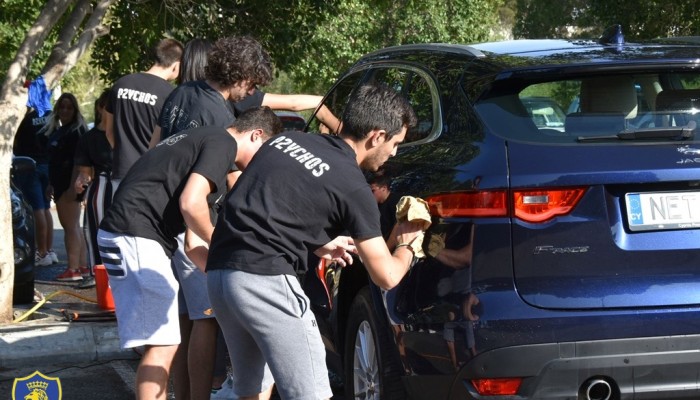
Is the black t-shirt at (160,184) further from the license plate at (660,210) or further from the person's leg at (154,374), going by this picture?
the license plate at (660,210)

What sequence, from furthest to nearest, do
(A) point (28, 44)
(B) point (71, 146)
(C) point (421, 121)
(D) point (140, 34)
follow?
(D) point (140, 34), (B) point (71, 146), (A) point (28, 44), (C) point (421, 121)

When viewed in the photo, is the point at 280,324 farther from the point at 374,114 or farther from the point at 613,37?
the point at 613,37

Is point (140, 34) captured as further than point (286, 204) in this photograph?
Yes

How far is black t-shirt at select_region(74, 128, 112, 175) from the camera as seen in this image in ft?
28.2

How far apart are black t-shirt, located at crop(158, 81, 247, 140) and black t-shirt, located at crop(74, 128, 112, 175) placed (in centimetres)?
331

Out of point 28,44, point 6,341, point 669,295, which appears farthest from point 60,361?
point 669,295

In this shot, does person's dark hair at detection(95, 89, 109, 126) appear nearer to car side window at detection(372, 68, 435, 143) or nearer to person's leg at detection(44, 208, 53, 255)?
person's leg at detection(44, 208, 53, 255)

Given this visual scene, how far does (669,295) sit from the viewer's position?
12.4 feet

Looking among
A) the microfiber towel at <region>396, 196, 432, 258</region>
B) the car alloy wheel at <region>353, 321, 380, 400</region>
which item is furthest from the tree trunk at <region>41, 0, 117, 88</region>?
the microfiber towel at <region>396, 196, 432, 258</region>

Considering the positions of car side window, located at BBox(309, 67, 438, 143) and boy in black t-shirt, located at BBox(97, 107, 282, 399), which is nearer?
boy in black t-shirt, located at BBox(97, 107, 282, 399)

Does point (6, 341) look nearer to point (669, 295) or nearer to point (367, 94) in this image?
point (367, 94)

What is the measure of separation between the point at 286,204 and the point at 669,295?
137cm

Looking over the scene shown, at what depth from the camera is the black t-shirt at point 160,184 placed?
4383mm

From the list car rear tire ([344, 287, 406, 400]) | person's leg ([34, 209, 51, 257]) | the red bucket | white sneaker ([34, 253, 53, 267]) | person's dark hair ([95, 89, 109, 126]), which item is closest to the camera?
car rear tire ([344, 287, 406, 400])
